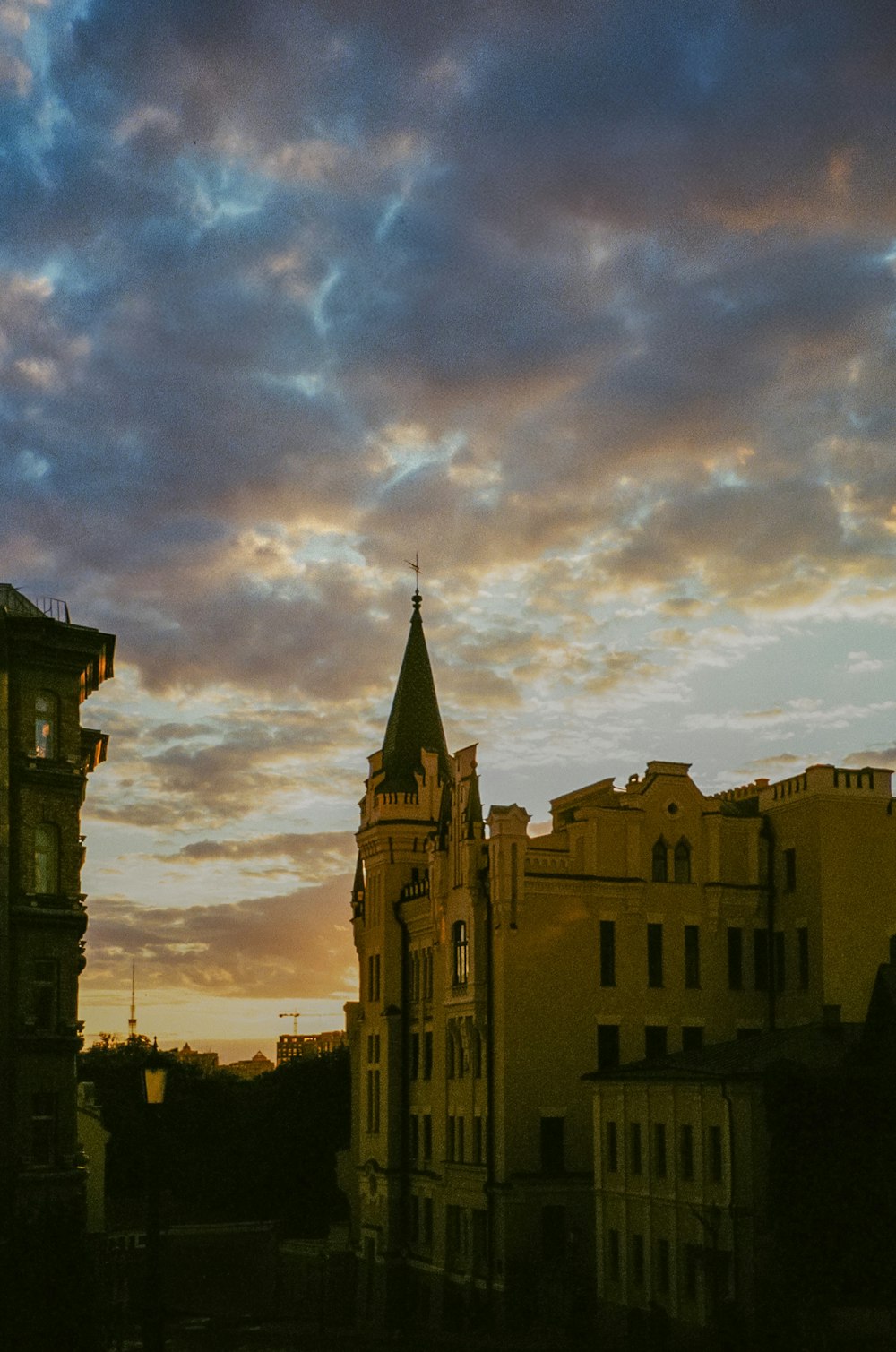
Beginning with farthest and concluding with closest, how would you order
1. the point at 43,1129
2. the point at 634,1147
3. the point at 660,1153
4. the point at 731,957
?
the point at 731,957 → the point at 634,1147 → the point at 660,1153 → the point at 43,1129

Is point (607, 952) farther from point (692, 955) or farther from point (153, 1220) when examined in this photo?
point (153, 1220)

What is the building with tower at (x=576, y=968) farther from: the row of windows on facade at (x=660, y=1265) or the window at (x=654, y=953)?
the row of windows on facade at (x=660, y=1265)

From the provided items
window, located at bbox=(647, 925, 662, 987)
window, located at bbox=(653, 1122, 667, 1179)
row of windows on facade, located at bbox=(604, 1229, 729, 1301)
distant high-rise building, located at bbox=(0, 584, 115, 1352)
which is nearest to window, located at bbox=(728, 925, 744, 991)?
window, located at bbox=(647, 925, 662, 987)

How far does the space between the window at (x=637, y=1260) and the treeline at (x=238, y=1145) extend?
1818 inches

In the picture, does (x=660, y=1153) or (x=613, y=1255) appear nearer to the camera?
(x=660, y=1153)

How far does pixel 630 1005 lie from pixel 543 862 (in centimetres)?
718

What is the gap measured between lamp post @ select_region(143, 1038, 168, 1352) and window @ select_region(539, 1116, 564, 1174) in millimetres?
42766

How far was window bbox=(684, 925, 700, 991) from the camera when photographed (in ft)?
236

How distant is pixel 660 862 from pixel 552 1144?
1313cm

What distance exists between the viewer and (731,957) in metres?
73.0

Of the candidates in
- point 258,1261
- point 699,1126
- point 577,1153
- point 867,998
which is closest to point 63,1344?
point 699,1126

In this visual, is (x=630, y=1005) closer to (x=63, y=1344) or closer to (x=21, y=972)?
(x=21, y=972)

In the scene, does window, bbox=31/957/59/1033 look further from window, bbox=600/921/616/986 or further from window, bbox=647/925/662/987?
window, bbox=647/925/662/987

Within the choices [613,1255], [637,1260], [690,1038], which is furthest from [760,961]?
[637,1260]
